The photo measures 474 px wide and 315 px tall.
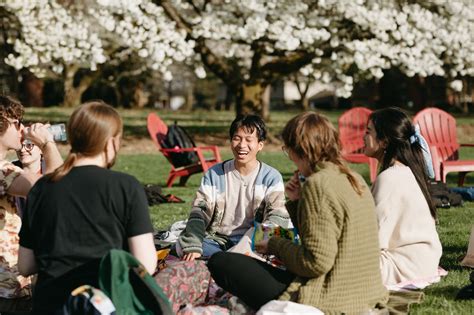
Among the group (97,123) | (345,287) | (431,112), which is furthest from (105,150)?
(431,112)

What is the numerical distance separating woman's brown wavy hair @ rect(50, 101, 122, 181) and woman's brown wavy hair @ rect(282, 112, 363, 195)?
87 centimetres

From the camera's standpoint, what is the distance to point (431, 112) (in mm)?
11141

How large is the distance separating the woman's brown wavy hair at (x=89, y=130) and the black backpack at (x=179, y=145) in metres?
8.27

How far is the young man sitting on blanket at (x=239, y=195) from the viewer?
16.3ft

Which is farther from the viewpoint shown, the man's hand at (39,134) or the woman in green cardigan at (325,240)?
the man's hand at (39,134)

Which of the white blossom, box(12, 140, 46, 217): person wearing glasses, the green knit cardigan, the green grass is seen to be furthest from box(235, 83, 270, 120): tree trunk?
the green knit cardigan

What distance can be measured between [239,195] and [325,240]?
5.63 feet

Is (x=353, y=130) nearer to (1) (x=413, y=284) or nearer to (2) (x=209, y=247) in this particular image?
(2) (x=209, y=247)

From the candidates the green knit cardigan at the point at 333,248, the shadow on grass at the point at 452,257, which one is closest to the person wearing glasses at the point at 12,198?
the green knit cardigan at the point at 333,248

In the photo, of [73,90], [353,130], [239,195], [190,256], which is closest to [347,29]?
[353,130]

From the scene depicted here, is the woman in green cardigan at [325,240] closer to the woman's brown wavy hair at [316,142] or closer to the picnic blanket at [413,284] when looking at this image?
the woman's brown wavy hair at [316,142]

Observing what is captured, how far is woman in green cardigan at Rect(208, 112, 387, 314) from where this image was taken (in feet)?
11.0

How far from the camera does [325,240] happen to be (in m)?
3.35

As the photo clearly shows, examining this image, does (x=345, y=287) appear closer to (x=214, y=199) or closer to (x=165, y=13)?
(x=214, y=199)
